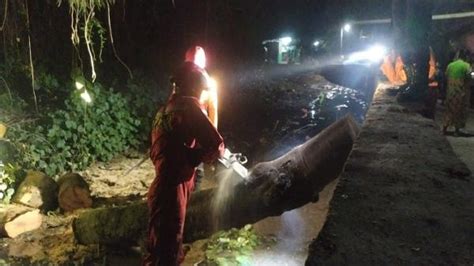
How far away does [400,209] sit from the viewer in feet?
7.72

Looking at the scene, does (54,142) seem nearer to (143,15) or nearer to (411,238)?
(143,15)

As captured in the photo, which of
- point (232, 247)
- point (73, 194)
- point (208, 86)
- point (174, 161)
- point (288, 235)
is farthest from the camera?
point (73, 194)

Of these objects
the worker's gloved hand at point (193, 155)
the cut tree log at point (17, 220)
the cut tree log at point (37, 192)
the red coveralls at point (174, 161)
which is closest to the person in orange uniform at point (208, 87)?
the red coveralls at point (174, 161)

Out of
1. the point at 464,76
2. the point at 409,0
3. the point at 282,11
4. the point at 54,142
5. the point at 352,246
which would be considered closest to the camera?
the point at 352,246

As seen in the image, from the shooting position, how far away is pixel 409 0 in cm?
578

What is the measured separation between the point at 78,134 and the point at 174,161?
16.5 feet

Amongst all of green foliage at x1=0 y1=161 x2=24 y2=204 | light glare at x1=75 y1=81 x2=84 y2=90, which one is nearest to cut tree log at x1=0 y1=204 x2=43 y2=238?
green foliage at x1=0 y1=161 x2=24 y2=204

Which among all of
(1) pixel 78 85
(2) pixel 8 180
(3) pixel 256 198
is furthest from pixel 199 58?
(1) pixel 78 85

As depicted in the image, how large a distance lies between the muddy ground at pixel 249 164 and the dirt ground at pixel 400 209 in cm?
283

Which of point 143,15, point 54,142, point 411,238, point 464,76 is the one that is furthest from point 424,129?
point 143,15

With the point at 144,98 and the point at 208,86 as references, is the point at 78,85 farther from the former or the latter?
the point at 208,86

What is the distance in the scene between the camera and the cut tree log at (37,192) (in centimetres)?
648

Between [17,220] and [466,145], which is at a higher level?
[466,145]

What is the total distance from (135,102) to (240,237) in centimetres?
554
